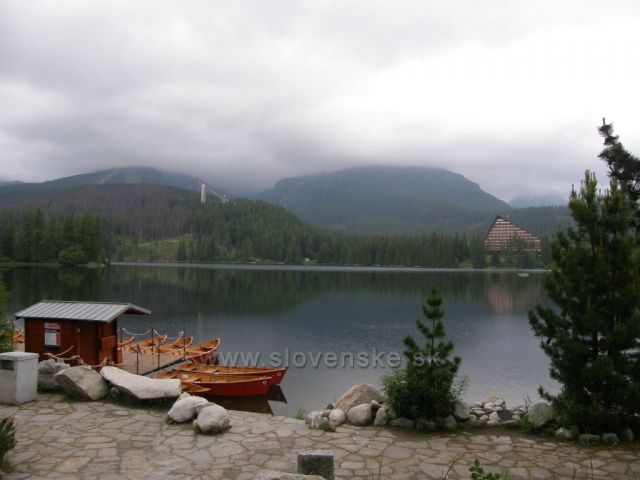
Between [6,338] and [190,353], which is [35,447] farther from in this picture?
[190,353]

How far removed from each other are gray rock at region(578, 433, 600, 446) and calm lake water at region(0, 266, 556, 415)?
365 centimetres

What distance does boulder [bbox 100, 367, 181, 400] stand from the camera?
12.5 meters

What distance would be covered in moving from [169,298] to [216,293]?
9563 millimetres

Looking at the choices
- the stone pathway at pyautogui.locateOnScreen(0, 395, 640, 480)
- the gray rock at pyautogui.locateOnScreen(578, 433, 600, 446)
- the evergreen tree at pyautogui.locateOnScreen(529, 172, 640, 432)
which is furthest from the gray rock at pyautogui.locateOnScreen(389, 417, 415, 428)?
the gray rock at pyautogui.locateOnScreen(578, 433, 600, 446)

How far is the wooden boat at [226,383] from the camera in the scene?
24.6 meters

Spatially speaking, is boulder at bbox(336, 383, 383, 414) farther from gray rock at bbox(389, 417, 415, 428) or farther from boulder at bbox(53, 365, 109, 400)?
boulder at bbox(53, 365, 109, 400)

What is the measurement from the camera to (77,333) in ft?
64.1

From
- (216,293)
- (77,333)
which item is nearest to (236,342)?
(77,333)

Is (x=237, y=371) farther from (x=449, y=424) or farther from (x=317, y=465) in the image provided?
(x=317, y=465)

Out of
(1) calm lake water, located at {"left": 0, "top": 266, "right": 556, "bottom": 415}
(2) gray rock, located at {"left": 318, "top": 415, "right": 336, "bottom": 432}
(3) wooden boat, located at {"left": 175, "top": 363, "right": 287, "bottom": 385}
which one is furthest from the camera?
(1) calm lake water, located at {"left": 0, "top": 266, "right": 556, "bottom": 415}

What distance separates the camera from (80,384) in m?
12.9

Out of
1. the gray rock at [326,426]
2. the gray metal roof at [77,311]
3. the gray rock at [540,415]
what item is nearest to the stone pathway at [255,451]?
the gray rock at [326,426]

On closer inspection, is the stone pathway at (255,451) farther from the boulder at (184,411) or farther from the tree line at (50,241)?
the tree line at (50,241)

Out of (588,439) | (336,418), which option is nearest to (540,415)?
(588,439)
